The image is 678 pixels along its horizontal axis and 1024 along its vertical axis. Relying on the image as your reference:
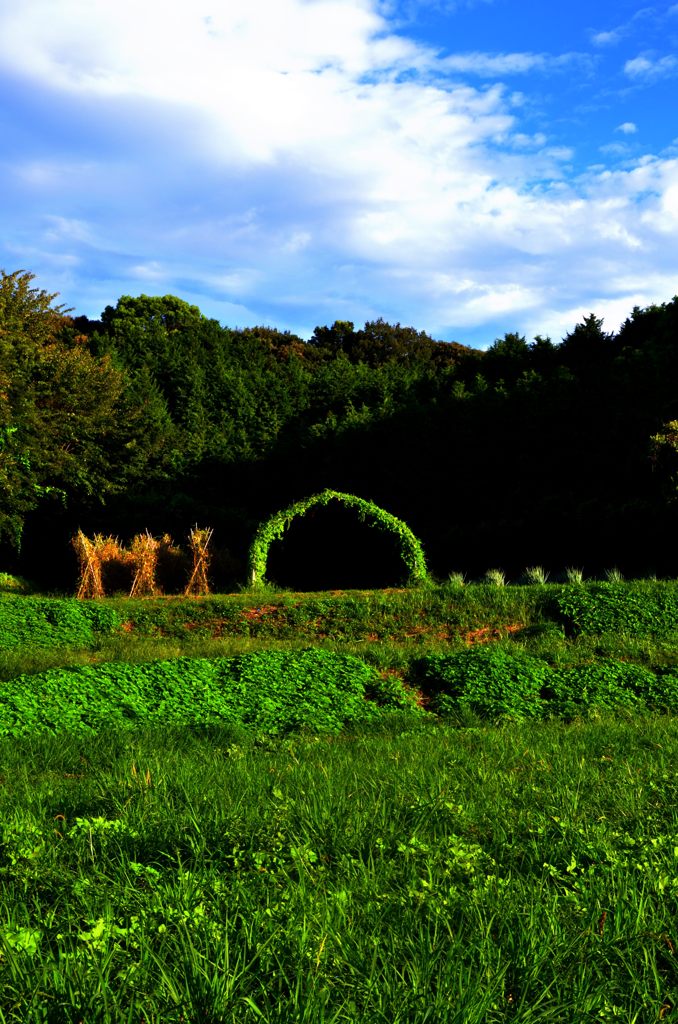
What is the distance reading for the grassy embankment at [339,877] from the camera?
2420mm

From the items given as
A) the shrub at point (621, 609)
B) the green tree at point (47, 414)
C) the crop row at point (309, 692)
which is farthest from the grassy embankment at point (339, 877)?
the green tree at point (47, 414)

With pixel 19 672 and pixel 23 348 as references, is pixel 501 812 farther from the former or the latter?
pixel 23 348

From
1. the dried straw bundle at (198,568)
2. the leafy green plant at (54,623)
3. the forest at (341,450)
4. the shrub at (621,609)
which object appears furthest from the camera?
the forest at (341,450)

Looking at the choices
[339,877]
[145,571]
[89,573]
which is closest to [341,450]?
[145,571]

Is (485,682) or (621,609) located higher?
(621,609)

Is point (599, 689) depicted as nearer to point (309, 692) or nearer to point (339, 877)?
point (309, 692)

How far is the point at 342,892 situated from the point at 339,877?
346 millimetres

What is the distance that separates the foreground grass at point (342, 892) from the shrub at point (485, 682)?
3043 mm

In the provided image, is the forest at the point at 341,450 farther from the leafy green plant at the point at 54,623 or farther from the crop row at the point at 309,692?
the crop row at the point at 309,692

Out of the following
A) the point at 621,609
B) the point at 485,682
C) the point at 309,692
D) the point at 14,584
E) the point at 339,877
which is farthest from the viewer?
the point at 14,584

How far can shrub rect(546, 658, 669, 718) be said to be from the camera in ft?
28.4

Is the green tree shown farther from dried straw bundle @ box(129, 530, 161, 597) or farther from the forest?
dried straw bundle @ box(129, 530, 161, 597)

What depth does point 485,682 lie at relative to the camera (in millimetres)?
9422

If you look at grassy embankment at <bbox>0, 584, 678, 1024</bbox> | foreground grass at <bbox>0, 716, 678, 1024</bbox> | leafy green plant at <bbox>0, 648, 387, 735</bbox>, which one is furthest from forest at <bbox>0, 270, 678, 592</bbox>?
foreground grass at <bbox>0, 716, 678, 1024</bbox>
